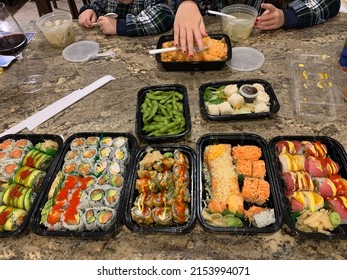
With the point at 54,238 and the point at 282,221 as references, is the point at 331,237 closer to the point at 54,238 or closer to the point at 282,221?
the point at 282,221

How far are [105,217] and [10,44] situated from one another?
77.8 inches

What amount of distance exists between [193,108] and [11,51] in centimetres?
173

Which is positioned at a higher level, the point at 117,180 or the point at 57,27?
the point at 57,27

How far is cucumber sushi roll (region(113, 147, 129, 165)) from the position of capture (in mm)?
1542

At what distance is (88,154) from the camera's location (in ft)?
5.16

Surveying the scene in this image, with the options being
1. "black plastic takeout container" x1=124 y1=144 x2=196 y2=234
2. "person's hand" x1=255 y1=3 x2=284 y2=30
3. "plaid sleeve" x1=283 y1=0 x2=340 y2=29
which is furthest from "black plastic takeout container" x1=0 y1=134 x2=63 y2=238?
"plaid sleeve" x1=283 y1=0 x2=340 y2=29

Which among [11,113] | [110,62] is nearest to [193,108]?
[110,62]

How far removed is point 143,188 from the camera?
138 cm

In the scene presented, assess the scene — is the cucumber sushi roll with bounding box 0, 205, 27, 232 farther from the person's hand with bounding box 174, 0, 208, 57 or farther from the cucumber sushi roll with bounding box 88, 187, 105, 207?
the person's hand with bounding box 174, 0, 208, 57

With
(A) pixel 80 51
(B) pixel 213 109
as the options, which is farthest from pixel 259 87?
(A) pixel 80 51

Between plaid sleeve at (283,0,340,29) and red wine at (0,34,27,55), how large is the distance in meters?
2.28

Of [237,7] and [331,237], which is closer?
[331,237]

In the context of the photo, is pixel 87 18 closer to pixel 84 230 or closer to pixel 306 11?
pixel 306 11

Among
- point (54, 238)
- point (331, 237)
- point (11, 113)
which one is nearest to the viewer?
point (331, 237)
